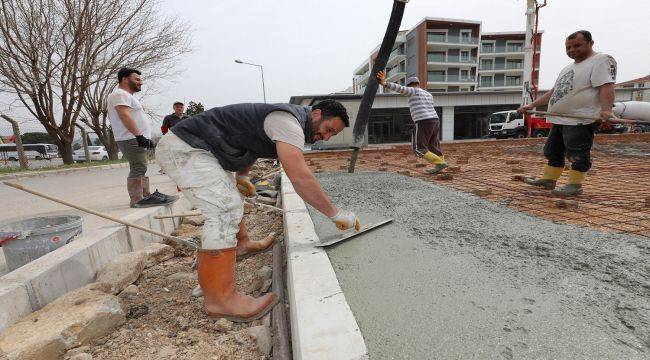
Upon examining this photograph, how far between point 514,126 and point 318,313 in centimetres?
2120

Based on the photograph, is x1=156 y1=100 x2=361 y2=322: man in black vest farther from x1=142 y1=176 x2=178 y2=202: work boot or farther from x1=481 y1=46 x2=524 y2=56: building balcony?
x1=481 y1=46 x2=524 y2=56: building balcony

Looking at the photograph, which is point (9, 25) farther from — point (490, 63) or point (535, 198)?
point (490, 63)

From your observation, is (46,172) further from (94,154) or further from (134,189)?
(94,154)

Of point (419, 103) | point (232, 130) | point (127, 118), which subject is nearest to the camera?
point (232, 130)

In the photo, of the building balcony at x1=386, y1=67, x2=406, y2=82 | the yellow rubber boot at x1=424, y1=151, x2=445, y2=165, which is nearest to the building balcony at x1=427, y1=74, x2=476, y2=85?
the building balcony at x1=386, y1=67, x2=406, y2=82

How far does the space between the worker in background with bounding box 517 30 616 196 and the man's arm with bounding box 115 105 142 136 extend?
3.96 metres

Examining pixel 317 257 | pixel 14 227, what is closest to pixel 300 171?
pixel 317 257

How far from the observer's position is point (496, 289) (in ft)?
4.43

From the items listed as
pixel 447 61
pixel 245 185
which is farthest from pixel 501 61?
pixel 245 185

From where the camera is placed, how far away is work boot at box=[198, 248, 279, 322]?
1546mm

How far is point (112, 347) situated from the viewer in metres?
1.47

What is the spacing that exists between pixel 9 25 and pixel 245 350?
1362cm

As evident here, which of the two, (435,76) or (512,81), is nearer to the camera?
(435,76)

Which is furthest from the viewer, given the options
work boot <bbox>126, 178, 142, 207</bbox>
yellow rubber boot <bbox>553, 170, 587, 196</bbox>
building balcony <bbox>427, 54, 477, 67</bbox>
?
building balcony <bbox>427, 54, 477, 67</bbox>
